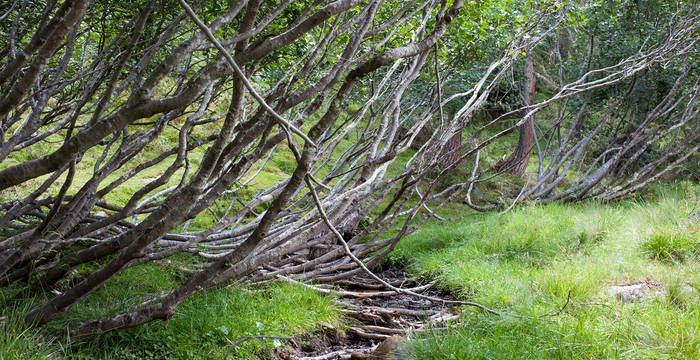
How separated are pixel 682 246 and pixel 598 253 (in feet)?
1.98

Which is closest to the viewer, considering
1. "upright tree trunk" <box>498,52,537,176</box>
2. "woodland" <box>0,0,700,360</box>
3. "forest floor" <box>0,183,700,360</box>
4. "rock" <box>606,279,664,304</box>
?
"woodland" <box>0,0,700,360</box>

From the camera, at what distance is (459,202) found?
8719mm

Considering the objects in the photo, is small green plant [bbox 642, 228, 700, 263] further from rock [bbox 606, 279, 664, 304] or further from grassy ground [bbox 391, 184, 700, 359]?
rock [bbox 606, 279, 664, 304]

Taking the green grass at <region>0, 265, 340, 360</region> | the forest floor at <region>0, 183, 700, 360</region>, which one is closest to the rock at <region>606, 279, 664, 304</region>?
the forest floor at <region>0, 183, 700, 360</region>

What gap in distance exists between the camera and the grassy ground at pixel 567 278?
7.75 feet

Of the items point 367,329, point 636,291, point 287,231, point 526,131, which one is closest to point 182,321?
point 287,231

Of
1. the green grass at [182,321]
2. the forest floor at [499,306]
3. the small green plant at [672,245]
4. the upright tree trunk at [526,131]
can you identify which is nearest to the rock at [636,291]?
the forest floor at [499,306]

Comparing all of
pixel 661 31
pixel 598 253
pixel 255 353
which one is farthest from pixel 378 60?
pixel 661 31

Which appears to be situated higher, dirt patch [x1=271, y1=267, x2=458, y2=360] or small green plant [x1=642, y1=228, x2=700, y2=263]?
dirt patch [x1=271, y1=267, x2=458, y2=360]

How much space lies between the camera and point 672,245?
3.62m

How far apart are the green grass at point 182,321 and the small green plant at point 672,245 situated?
8.72 ft

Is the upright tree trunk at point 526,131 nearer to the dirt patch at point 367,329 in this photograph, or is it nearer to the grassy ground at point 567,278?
the grassy ground at point 567,278

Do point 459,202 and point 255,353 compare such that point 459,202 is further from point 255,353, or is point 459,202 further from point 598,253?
point 255,353

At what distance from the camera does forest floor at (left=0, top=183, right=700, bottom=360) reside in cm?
233
